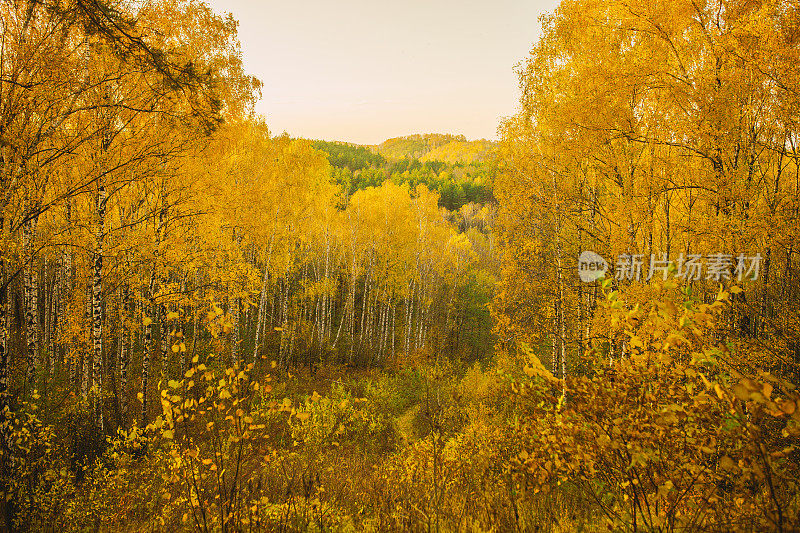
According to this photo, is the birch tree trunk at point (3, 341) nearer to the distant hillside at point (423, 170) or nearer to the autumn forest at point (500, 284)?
the autumn forest at point (500, 284)

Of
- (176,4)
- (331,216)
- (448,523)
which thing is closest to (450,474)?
(448,523)

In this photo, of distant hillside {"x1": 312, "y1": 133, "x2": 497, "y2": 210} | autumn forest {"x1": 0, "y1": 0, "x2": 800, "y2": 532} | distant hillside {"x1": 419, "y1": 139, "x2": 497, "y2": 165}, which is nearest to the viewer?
autumn forest {"x1": 0, "y1": 0, "x2": 800, "y2": 532}

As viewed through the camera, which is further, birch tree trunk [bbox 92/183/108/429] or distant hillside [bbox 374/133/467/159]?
distant hillside [bbox 374/133/467/159]

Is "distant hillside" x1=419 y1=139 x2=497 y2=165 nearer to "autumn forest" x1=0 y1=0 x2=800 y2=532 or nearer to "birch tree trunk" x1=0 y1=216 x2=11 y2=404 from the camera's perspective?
"autumn forest" x1=0 y1=0 x2=800 y2=532

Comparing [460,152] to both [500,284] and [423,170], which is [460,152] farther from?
[500,284]

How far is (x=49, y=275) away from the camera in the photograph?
2147 centimetres

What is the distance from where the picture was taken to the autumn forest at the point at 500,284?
2643mm

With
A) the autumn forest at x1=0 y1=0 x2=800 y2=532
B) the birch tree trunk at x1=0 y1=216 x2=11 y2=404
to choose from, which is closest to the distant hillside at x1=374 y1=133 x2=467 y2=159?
the autumn forest at x1=0 y1=0 x2=800 y2=532

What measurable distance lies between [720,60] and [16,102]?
9744mm

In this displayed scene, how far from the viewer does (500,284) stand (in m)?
11.9

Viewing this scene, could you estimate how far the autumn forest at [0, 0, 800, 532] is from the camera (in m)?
2.64

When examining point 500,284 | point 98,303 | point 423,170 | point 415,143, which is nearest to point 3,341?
point 98,303

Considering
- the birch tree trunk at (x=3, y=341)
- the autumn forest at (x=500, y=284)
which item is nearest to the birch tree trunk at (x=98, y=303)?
the autumn forest at (x=500, y=284)

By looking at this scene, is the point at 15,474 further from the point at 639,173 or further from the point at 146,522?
the point at 639,173
